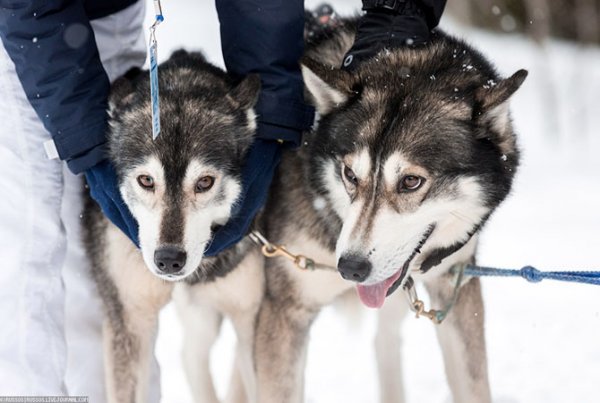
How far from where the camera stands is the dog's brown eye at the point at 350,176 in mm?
2739

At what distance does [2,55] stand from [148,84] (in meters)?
0.48

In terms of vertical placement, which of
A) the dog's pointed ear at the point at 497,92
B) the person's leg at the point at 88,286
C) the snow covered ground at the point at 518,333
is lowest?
the snow covered ground at the point at 518,333

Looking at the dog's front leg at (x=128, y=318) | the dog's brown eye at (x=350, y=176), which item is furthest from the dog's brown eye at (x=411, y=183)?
the dog's front leg at (x=128, y=318)

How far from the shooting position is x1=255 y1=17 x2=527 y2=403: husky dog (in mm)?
2656

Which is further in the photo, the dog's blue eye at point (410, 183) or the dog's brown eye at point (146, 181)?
the dog's brown eye at point (146, 181)

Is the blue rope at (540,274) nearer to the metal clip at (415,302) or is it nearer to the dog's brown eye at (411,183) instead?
the metal clip at (415,302)

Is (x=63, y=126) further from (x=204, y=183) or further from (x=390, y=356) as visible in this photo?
(x=390, y=356)

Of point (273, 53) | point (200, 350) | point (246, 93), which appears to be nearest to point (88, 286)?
point (200, 350)

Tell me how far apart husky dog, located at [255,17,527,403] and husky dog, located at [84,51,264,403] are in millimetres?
177

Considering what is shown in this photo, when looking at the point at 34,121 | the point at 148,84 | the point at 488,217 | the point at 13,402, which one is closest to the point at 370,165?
the point at 488,217

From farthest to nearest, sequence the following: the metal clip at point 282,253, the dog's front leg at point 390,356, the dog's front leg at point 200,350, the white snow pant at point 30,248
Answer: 1. the dog's front leg at point 390,356
2. the dog's front leg at point 200,350
3. the metal clip at point 282,253
4. the white snow pant at point 30,248

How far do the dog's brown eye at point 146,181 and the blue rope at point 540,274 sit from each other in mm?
1156

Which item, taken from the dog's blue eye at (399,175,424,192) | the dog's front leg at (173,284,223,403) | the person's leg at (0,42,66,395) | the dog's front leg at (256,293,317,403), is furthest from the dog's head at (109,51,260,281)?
the dog's front leg at (173,284,223,403)

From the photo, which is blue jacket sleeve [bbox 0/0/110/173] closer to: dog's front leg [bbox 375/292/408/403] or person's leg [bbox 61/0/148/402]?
person's leg [bbox 61/0/148/402]
